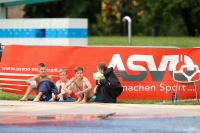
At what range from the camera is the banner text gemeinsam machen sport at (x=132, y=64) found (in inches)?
655

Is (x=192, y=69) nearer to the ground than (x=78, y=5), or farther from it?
nearer to the ground

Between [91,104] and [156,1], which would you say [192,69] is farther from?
[156,1]

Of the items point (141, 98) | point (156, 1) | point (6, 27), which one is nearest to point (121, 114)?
point (141, 98)

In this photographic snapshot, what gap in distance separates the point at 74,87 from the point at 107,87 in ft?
2.87

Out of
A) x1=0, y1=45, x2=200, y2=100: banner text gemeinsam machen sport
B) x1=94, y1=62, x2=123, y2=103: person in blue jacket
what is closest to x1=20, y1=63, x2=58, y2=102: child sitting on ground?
x1=0, y1=45, x2=200, y2=100: banner text gemeinsam machen sport

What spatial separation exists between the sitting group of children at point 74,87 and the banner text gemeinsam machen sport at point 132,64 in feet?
2.57

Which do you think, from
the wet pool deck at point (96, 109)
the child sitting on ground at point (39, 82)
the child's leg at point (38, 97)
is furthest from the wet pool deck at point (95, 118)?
the child sitting on ground at point (39, 82)

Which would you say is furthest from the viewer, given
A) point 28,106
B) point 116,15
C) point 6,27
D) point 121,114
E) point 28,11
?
point 116,15

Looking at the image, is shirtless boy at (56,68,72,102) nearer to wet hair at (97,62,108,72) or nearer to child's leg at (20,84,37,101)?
child's leg at (20,84,37,101)

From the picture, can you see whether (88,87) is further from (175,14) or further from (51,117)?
(175,14)

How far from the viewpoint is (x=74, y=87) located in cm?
1617

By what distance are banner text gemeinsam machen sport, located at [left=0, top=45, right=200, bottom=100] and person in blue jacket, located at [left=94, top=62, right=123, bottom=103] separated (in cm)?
→ 87

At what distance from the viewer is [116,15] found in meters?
87.9

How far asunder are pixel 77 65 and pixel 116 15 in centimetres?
7116
